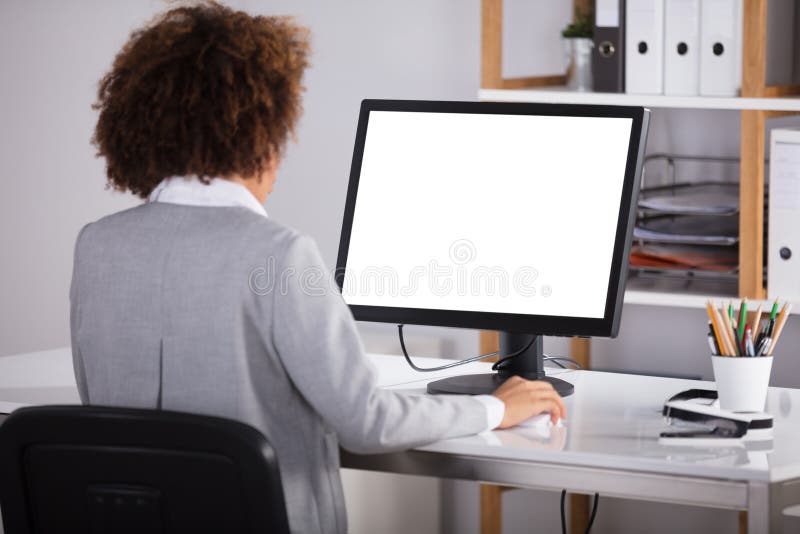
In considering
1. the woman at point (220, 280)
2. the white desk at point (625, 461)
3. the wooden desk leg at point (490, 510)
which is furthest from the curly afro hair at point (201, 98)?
the wooden desk leg at point (490, 510)

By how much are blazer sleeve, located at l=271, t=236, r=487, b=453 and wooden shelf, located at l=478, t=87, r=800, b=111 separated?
1055 mm

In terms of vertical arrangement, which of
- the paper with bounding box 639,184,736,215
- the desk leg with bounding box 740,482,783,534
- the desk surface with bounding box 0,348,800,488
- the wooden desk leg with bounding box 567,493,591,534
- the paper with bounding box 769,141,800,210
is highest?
the paper with bounding box 769,141,800,210

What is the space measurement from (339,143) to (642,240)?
91 cm

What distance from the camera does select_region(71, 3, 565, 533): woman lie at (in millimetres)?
1389

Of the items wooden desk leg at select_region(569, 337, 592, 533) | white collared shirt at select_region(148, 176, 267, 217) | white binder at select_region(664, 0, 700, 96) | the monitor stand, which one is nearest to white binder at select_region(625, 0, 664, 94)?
white binder at select_region(664, 0, 700, 96)

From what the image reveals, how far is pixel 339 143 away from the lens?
3.15 metres

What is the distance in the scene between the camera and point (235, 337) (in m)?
1.38

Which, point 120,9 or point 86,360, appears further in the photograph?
point 120,9

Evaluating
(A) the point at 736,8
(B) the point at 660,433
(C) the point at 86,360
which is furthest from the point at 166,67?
(A) the point at 736,8

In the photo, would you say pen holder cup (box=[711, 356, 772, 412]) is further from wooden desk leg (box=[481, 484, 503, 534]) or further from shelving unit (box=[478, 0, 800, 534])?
wooden desk leg (box=[481, 484, 503, 534])

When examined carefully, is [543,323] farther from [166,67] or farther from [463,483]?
[463,483]

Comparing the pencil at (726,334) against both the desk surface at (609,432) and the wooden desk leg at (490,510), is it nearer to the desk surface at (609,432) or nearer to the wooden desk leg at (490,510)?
the desk surface at (609,432)

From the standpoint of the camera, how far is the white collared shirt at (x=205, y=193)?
4.79 ft

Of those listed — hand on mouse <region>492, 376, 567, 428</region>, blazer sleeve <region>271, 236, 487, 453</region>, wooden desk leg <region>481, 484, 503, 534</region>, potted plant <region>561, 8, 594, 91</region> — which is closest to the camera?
blazer sleeve <region>271, 236, 487, 453</region>
